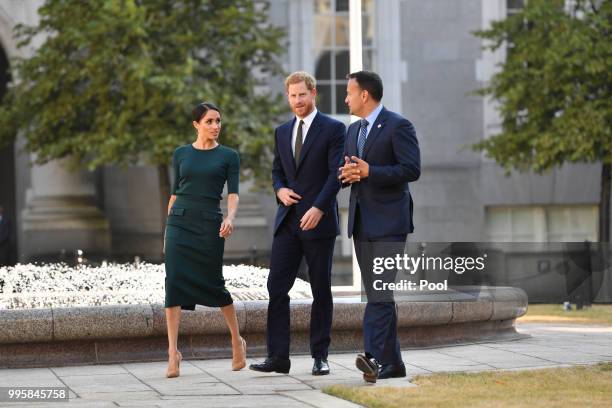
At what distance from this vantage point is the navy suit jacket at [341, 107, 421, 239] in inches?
375

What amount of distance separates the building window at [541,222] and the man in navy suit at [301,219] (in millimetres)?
20446

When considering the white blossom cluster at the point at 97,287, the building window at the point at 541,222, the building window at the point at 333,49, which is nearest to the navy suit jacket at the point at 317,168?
the white blossom cluster at the point at 97,287

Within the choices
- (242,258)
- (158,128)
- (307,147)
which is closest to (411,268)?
(307,147)

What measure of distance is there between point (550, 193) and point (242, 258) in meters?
7.01

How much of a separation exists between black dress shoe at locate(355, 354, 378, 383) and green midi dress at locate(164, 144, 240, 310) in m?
1.41

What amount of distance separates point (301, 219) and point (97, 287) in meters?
4.15

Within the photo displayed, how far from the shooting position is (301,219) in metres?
9.95

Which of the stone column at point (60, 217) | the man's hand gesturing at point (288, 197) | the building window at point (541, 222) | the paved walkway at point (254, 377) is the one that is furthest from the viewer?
the building window at point (541, 222)

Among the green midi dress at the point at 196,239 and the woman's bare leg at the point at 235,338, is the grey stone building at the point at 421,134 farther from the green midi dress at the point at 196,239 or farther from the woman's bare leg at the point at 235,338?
the green midi dress at the point at 196,239

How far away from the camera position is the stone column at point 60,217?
94.1ft

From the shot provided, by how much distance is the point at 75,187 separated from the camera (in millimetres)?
29406

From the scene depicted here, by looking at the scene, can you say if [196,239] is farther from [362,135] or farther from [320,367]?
[362,135]

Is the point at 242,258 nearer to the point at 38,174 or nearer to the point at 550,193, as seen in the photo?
the point at 38,174

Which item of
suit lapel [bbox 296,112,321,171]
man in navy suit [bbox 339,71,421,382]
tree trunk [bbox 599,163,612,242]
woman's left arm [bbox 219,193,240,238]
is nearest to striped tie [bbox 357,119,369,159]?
man in navy suit [bbox 339,71,421,382]
